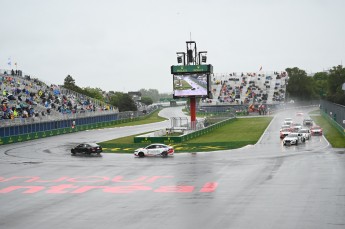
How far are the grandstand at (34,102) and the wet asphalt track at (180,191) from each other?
2744 cm

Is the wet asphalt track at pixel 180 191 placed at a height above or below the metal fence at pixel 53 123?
below

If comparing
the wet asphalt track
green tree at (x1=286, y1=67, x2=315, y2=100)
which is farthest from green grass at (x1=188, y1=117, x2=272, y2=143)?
green tree at (x1=286, y1=67, x2=315, y2=100)

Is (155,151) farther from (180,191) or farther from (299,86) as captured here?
(299,86)

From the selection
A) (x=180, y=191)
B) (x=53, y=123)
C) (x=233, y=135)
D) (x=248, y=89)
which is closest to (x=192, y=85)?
(x=233, y=135)

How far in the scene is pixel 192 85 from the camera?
70.5 metres

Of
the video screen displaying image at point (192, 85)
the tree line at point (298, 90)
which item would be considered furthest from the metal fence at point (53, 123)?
the tree line at point (298, 90)

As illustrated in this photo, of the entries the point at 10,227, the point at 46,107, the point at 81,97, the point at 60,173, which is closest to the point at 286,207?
the point at 10,227

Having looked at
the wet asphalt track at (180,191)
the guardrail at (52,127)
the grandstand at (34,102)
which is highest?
the grandstand at (34,102)

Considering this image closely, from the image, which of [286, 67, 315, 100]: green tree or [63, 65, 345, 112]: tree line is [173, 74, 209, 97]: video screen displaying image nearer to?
[63, 65, 345, 112]: tree line

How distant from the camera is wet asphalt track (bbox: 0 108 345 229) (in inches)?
836

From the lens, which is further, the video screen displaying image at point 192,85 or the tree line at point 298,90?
the tree line at point 298,90

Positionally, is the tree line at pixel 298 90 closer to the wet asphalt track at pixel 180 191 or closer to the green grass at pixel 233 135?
the green grass at pixel 233 135

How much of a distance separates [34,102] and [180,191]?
58730 millimetres

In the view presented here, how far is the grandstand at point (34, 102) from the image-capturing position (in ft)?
239
